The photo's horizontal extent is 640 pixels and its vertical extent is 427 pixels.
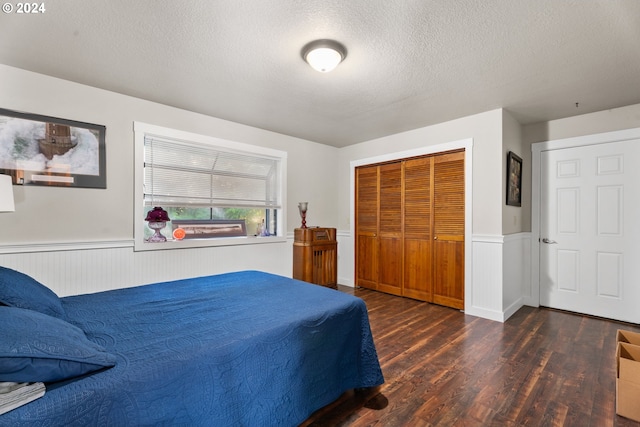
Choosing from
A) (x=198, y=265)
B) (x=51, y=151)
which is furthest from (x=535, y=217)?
(x=51, y=151)

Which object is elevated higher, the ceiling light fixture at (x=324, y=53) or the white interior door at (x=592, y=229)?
the ceiling light fixture at (x=324, y=53)

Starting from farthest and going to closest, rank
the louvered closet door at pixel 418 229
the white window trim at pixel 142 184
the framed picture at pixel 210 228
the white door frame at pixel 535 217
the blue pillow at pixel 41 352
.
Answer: the louvered closet door at pixel 418 229, the white door frame at pixel 535 217, the framed picture at pixel 210 228, the white window trim at pixel 142 184, the blue pillow at pixel 41 352

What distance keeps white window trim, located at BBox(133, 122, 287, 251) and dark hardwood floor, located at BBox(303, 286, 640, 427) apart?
6.38 feet

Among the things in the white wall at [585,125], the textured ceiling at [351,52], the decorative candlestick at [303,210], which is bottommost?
the decorative candlestick at [303,210]

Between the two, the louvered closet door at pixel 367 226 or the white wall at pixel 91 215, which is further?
the louvered closet door at pixel 367 226

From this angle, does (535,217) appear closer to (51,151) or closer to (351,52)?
(351,52)

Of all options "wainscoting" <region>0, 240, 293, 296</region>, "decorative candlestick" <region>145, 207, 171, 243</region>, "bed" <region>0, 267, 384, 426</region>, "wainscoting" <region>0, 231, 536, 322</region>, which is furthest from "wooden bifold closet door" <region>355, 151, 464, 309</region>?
"decorative candlestick" <region>145, 207, 171, 243</region>

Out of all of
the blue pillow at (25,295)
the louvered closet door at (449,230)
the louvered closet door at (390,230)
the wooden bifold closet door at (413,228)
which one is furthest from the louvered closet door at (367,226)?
the blue pillow at (25,295)

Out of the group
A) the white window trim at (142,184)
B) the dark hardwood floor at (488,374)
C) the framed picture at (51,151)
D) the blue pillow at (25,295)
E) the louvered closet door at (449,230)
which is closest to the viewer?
the blue pillow at (25,295)

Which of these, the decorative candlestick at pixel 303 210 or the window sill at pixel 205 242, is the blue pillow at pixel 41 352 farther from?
the decorative candlestick at pixel 303 210

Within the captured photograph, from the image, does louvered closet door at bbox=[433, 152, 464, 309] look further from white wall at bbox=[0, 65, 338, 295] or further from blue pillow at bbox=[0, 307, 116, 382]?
blue pillow at bbox=[0, 307, 116, 382]

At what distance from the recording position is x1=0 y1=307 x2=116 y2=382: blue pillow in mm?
933

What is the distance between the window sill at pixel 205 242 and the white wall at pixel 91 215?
0.24ft

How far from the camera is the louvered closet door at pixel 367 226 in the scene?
472cm
